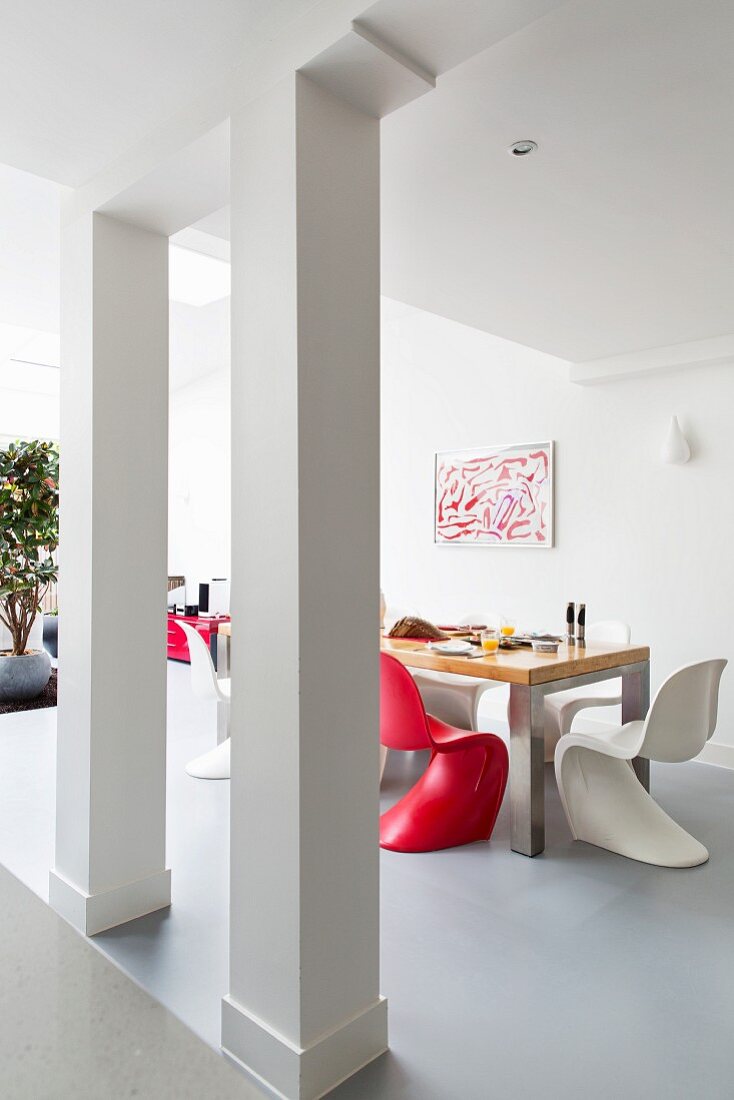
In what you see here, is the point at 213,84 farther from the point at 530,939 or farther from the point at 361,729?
the point at 530,939

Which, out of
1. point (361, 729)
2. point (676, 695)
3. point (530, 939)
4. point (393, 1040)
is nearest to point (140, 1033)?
point (393, 1040)

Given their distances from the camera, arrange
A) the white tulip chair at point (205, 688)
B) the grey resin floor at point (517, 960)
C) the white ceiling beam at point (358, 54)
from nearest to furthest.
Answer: the white ceiling beam at point (358, 54) < the grey resin floor at point (517, 960) < the white tulip chair at point (205, 688)

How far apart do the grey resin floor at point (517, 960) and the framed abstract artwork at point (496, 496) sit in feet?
7.28

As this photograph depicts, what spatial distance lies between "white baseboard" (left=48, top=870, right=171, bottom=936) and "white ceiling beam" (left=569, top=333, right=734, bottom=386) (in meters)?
3.69

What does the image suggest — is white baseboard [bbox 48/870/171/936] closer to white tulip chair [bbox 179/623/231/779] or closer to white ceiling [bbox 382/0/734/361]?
white tulip chair [bbox 179/623/231/779]

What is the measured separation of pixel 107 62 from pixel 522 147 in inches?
47.1

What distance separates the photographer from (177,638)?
7.60m

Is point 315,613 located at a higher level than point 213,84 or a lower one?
lower

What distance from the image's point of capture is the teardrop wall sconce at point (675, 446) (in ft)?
14.3

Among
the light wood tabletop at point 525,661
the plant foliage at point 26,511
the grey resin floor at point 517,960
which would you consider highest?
the plant foliage at point 26,511

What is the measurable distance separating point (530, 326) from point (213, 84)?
8.31 feet

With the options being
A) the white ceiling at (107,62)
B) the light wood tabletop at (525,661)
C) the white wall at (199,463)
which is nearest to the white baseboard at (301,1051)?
the light wood tabletop at (525,661)

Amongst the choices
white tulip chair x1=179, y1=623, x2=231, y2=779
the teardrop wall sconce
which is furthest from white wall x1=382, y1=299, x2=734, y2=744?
white tulip chair x1=179, y1=623, x2=231, y2=779

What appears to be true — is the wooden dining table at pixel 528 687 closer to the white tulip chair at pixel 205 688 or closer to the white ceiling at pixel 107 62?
the white tulip chair at pixel 205 688
